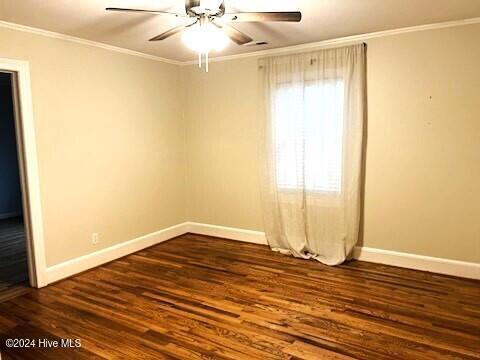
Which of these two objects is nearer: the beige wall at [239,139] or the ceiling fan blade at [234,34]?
the ceiling fan blade at [234,34]

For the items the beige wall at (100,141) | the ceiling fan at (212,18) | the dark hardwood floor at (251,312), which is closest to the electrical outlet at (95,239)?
the beige wall at (100,141)

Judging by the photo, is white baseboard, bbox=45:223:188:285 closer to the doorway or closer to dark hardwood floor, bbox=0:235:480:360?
dark hardwood floor, bbox=0:235:480:360

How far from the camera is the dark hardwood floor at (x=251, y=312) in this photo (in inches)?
94.3

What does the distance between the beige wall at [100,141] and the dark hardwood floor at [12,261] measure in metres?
0.38

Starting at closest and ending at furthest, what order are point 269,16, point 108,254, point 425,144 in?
point 269,16, point 425,144, point 108,254

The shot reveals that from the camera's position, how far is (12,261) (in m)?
4.12

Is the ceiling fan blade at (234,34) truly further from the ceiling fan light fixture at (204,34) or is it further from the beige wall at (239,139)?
the beige wall at (239,139)

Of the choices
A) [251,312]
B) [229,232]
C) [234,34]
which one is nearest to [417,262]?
[251,312]

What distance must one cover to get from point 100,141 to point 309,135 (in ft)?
7.55

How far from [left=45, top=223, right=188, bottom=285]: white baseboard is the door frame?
5.6 inches

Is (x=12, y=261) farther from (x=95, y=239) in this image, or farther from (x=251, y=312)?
(x=251, y=312)

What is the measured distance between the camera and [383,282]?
342cm

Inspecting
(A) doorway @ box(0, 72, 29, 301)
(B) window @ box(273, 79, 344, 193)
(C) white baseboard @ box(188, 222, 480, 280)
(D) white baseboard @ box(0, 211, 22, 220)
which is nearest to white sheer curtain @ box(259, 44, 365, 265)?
(B) window @ box(273, 79, 344, 193)

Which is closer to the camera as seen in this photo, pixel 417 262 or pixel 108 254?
pixel 417 262
